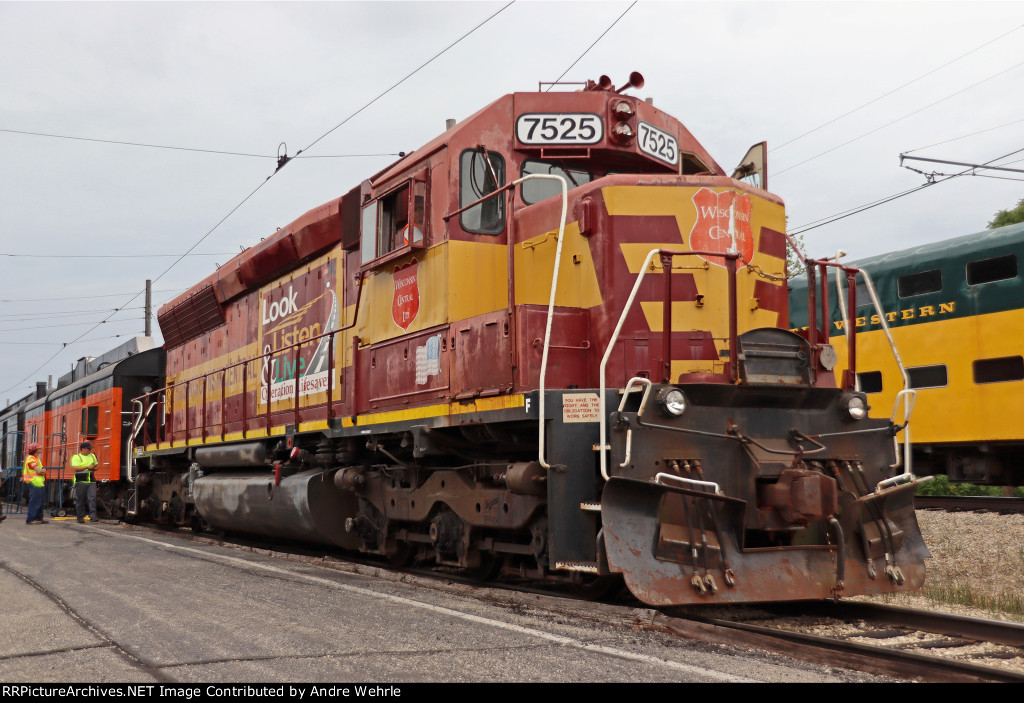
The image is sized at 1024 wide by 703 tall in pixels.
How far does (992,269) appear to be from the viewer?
11453mm

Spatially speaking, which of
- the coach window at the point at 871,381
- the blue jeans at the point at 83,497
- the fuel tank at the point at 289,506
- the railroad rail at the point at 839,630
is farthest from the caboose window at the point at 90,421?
the coach window at the point at 871,381

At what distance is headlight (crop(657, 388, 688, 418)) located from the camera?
5609 mm

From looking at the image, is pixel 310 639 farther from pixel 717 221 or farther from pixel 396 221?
pixel 396 221

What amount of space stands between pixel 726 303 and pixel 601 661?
9.71ft

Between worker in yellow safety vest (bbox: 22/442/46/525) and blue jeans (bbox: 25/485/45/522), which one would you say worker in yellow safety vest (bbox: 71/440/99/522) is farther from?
blue jeans (bbox: 25/485/45/522)

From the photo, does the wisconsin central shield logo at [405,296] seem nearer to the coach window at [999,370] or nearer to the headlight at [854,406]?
the headlight at [854,406]

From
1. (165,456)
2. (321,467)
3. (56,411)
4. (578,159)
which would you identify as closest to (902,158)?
(578,159)

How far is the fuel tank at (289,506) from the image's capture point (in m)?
9.06

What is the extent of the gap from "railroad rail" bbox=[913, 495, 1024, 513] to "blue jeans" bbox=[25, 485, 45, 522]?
13951 mm

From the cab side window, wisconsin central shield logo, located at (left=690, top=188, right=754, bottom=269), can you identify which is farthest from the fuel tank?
wisconsin central shield logo, located at (left=690, top=188, right=754, bottom=269)

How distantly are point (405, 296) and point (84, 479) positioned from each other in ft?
41.0

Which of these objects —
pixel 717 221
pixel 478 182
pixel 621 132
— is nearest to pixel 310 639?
pixel 478 182

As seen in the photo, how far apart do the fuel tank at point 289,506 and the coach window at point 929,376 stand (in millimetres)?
7475

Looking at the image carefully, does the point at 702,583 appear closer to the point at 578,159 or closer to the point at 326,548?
the point at 578,159
